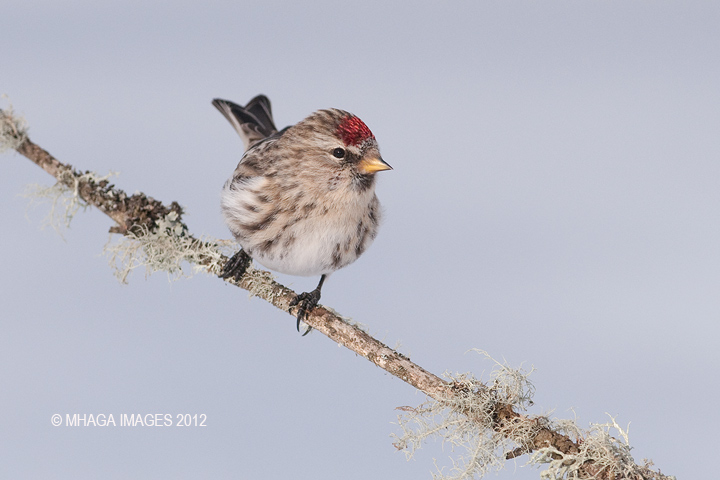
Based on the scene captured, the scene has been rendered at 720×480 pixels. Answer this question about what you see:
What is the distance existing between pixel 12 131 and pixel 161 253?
1.08 meters

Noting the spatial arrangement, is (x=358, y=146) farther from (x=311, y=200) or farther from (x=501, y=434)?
(x=501, y=434)

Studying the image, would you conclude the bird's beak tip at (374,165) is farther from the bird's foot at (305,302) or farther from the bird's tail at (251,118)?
A: the bird's tail at (251,118)

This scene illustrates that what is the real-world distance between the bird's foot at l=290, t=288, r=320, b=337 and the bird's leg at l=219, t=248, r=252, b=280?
1.21 feet

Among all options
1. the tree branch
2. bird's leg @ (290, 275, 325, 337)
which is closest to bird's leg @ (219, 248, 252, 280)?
the tree branch

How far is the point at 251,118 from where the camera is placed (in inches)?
179

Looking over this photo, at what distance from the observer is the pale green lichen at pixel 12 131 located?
3846 millimetres

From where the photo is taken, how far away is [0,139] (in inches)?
151

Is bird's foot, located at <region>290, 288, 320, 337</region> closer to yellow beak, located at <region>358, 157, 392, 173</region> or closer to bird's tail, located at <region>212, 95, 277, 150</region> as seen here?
yellow beak, located at <region>358, 157, 392, 173</region>

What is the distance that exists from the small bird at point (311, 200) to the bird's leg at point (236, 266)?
16cm

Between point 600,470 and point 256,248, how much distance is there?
1836mm

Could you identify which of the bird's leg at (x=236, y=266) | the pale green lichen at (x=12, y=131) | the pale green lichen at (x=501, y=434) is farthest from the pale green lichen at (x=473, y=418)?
the pale green lichen at (x=12, y=131)

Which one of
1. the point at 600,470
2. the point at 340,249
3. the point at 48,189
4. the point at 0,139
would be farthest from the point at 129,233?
the point at 600,470

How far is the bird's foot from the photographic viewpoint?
346 cm

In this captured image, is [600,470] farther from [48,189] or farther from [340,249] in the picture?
[48,189]
